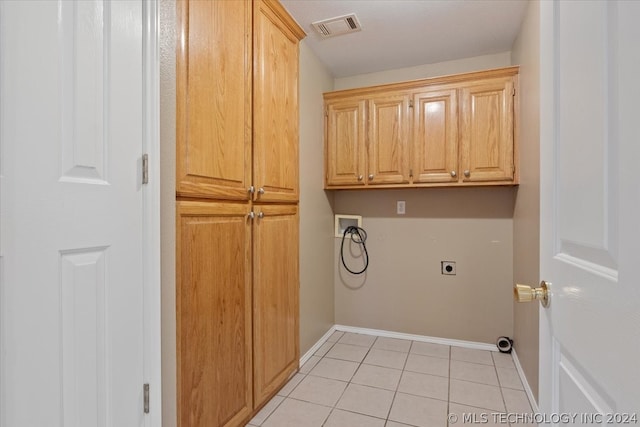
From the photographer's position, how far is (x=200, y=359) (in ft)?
4.31

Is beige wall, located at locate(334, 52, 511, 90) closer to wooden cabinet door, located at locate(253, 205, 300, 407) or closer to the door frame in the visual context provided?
wooden cabinet door, located at locate(253, 205, 300, 407)

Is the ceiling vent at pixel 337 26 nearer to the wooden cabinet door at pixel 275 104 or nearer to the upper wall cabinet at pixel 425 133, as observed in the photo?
the wooden cabinet door at pixel 275 104

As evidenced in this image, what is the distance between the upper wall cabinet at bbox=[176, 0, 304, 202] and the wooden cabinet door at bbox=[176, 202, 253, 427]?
0.13 metres

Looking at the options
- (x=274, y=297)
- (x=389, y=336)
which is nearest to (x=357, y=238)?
(x=389, y=336)

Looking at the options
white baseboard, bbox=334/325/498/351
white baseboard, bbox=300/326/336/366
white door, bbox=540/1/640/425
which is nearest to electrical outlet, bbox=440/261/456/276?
white baseboard, bbox=334/325/498/351

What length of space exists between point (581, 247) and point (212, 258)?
4.22 ft

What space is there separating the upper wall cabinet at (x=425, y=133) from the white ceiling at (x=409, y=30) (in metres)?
0.27

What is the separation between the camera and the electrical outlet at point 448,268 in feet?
9.12

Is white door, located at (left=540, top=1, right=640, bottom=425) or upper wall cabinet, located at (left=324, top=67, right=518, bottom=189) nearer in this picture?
white door, located at (left=540, top=1, right=640, bottom=425)

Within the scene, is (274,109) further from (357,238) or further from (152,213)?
(357,238)

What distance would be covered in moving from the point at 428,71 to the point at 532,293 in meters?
2.62

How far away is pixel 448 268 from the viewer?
9.17 ft

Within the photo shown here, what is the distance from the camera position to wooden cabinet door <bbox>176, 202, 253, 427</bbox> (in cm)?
124

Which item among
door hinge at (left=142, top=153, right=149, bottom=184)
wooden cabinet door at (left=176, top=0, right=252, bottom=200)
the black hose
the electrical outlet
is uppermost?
wooden cabinet door at (left=176, top=0, right=252, bottom=200)
